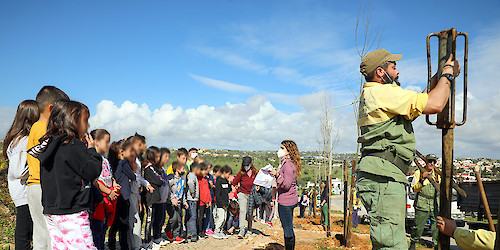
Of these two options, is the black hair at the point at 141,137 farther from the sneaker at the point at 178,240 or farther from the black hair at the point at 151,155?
the sneaker at the point at 178,240

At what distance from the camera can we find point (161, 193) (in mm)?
7094

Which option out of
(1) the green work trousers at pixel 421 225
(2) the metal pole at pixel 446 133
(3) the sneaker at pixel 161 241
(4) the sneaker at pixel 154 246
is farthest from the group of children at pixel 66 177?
(1) the green work trousers at pixel 421 225

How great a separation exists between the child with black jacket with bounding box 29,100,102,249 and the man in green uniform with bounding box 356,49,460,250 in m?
2.38

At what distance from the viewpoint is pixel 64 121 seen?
9.73ft

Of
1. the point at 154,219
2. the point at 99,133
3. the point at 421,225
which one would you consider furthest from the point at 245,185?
the point at 99,133

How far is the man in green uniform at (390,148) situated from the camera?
2715mm

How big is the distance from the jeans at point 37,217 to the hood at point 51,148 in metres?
0.63

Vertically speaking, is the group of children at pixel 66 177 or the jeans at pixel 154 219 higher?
the group of children at pixel 66 177

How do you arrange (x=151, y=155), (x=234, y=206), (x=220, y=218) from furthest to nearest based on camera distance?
(x=234, y=206), (x=220, y=218), (x=151, y=155)

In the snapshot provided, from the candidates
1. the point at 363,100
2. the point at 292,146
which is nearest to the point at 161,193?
the point at 292,146

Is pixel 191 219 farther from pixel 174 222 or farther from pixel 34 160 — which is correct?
pixel 34 160

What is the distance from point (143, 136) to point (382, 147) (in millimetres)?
4684

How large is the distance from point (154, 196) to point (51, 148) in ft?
14.5

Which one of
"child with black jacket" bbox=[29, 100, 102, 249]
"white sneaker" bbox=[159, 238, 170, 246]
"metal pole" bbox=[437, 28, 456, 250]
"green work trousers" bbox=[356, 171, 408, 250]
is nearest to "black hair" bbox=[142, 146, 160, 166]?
"white sneaker" bbox=[159, 238, 170, 246]
